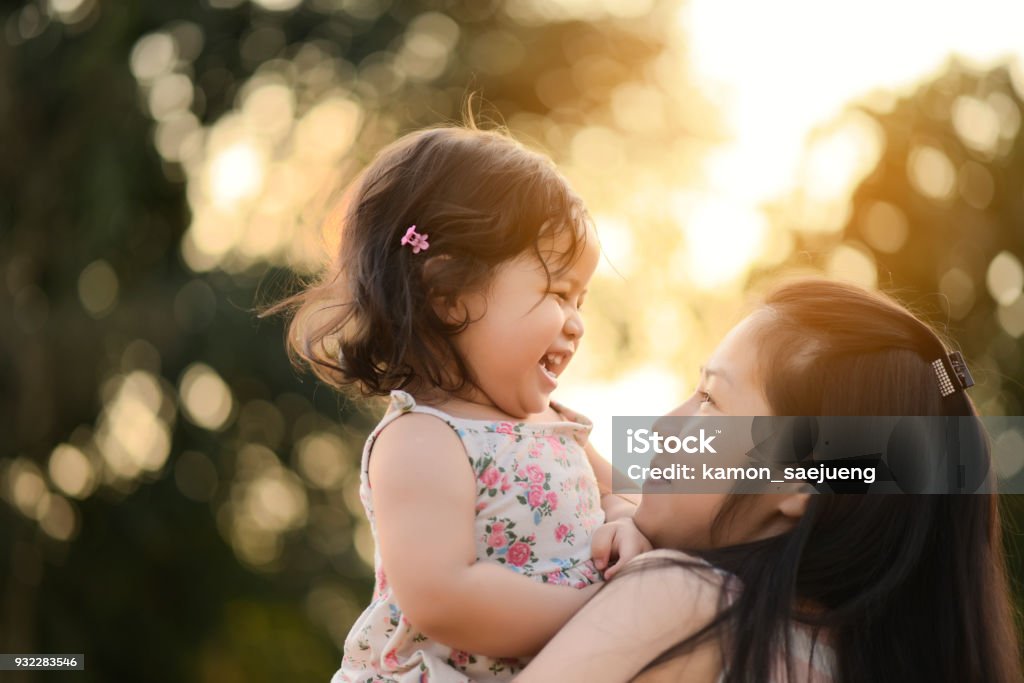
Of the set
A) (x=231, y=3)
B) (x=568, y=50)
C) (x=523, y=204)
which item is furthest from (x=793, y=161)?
(x=523, y=204)

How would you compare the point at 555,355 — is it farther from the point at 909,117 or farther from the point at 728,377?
the point at 909,117

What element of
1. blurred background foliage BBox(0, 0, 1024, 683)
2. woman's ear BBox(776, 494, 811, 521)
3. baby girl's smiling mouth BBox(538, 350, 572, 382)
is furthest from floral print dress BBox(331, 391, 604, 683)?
blurred background foliage BBox(0, 0, 1024, 683)

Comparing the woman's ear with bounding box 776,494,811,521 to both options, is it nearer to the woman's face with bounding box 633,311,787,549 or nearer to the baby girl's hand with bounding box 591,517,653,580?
the woman's face with bounding box 633,311,787,549

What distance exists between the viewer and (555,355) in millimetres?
2268

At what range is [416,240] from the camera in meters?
2.25

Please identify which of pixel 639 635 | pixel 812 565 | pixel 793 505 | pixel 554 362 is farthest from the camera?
pixel 554 362

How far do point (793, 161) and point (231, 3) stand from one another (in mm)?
4564

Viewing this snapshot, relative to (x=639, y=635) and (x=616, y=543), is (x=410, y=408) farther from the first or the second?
(x=639, y=635)

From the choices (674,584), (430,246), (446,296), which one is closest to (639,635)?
(674,584)

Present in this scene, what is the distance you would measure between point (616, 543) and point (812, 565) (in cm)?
36

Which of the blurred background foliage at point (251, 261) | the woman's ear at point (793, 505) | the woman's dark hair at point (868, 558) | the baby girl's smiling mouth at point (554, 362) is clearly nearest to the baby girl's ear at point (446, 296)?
the baby girl's smiling mouth at point (554, 362)

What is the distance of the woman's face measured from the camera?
2.05 m

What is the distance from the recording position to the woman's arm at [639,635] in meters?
1.78

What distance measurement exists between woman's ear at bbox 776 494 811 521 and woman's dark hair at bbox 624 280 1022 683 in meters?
0.05
